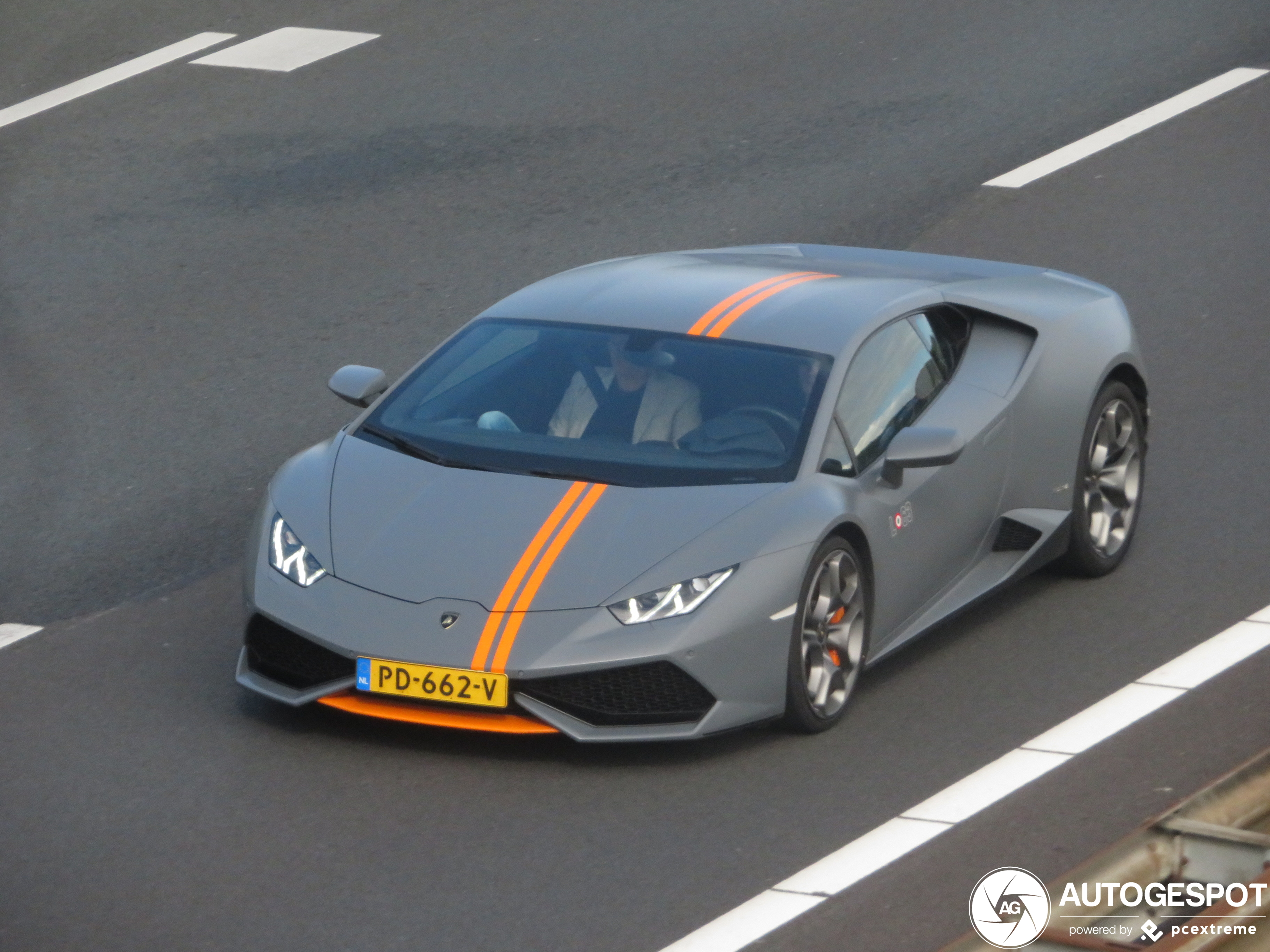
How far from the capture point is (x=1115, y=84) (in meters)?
15.4

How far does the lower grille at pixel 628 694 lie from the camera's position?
642cm

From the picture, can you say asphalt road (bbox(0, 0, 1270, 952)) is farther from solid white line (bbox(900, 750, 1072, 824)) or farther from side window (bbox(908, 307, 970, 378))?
side window (bbox(908, 307, 970, 378))

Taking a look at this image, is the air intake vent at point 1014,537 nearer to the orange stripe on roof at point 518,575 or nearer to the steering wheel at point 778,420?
the steering wheel at point 778,420

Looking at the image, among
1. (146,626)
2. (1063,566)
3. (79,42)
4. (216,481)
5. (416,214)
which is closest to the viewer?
(146,626)

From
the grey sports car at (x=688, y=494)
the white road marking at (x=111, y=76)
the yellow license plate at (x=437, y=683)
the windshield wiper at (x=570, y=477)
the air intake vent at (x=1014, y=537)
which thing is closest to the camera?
the yellow license plate at (x=437, y=683)

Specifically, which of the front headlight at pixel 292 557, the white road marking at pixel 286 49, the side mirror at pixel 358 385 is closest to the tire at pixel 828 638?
the front headlight at pixel 292 557

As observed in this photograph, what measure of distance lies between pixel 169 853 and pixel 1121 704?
3289 millimetres

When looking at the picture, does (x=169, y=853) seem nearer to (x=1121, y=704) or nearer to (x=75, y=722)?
(x=75, y=722)

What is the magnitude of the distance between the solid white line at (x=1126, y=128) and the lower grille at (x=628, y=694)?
7.78m

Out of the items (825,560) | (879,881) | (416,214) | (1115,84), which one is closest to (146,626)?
(825,560)

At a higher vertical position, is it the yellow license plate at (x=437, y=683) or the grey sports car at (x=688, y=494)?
the grey sports car at (x=688, y=494)

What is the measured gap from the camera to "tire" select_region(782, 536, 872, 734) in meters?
6.73

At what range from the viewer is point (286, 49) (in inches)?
652

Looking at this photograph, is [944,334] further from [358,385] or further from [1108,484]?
[358,385]
